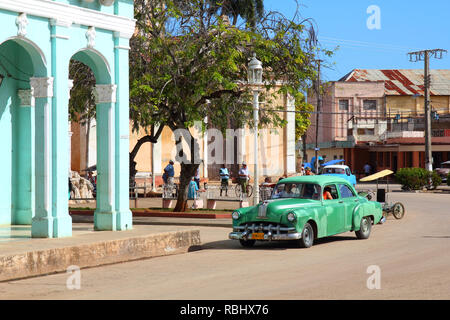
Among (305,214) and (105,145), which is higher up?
(105,145)

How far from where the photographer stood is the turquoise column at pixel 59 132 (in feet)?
48.5

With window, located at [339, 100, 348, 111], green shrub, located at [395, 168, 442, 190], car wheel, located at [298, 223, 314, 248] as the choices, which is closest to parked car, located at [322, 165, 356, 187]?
green shrub, located at [395, 168, 442, 190]

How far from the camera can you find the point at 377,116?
256ft

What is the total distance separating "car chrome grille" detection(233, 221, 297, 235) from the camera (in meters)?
15.3

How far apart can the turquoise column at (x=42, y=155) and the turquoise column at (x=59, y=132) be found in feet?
0.32

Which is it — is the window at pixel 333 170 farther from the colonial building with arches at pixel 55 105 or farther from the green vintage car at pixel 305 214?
the colonial building with arches at pixel 55 105

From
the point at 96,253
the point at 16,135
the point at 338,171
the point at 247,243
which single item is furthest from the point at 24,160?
the point at 338,171

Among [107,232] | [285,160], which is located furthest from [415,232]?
[285,160]

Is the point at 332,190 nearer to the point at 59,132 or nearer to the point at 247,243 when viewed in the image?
the point at 247,243

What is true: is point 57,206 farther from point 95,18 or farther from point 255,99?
point 255,99

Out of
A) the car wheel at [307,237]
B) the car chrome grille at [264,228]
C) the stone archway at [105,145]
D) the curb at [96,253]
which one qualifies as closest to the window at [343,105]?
the curb at [96,253]

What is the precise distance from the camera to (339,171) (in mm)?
38094

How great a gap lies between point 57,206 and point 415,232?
9.38m

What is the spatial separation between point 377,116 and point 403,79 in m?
8.03
